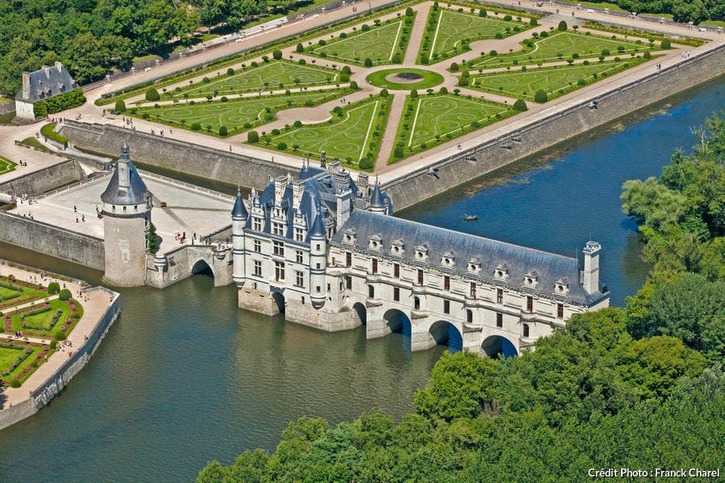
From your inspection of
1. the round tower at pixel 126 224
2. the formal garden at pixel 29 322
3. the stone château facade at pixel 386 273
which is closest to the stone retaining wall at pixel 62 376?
the formal garden at pixel 29 322

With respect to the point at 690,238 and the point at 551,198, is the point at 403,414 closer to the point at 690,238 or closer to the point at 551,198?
the point at 690,238

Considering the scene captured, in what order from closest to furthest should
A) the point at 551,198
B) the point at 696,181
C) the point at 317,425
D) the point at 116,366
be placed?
the point at 317,425 < the point at 116,366 < the point at 696,181 < the point at 551,198

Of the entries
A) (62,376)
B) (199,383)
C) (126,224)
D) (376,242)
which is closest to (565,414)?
(376,242)

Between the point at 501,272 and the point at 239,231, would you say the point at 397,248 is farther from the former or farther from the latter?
the point at 239,231

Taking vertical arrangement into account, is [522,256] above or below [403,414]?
above

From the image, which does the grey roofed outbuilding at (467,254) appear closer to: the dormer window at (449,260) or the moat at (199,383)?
the dormer window at (449,260)

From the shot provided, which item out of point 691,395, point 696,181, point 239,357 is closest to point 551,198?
point 696,181
